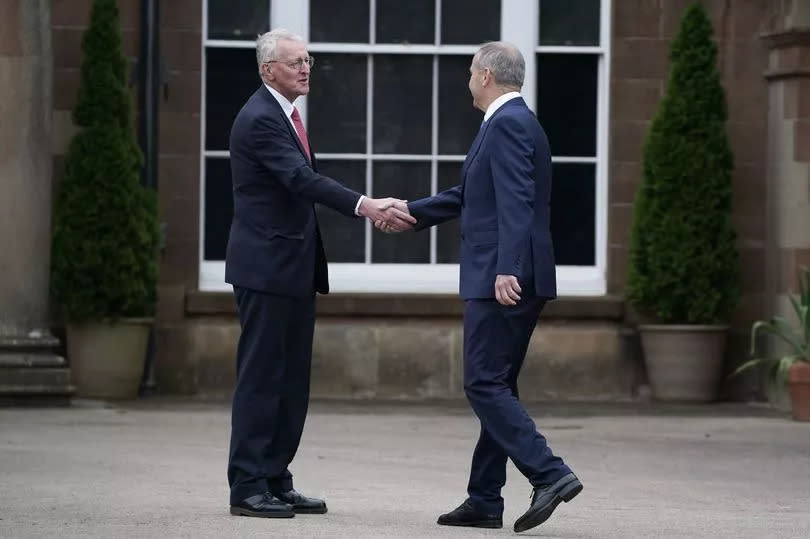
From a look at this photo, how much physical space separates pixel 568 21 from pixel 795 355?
9.23 ft

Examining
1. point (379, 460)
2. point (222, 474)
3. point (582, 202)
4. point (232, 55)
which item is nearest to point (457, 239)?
point (582, 202)

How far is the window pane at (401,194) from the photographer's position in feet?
43.5

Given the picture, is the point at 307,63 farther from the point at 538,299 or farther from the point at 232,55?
the point at 232,55

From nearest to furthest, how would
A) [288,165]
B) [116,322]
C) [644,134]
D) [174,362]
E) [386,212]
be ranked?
[288,165], [386,212], [116,322], [174,362], [644,134]

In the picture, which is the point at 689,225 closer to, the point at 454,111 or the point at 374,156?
the point at 454,111

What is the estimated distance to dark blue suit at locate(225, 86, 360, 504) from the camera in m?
7.24

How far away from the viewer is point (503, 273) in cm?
685

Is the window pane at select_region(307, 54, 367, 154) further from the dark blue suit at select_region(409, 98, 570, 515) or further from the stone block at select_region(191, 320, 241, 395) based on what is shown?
the dark blue suit at select_region(409, 98, 570, 515)

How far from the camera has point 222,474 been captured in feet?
28.6

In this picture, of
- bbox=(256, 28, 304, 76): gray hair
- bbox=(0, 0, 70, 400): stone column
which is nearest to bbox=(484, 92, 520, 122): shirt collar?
bbox=(256, 28, 304, 76): gray hair

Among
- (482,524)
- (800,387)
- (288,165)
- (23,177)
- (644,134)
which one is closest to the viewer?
(482,524)

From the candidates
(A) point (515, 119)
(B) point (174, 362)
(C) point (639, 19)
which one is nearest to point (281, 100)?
(A) point (515, 119)

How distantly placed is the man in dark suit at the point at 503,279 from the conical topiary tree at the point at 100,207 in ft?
18.4

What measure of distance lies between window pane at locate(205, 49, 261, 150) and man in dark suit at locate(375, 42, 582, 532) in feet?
20.2
